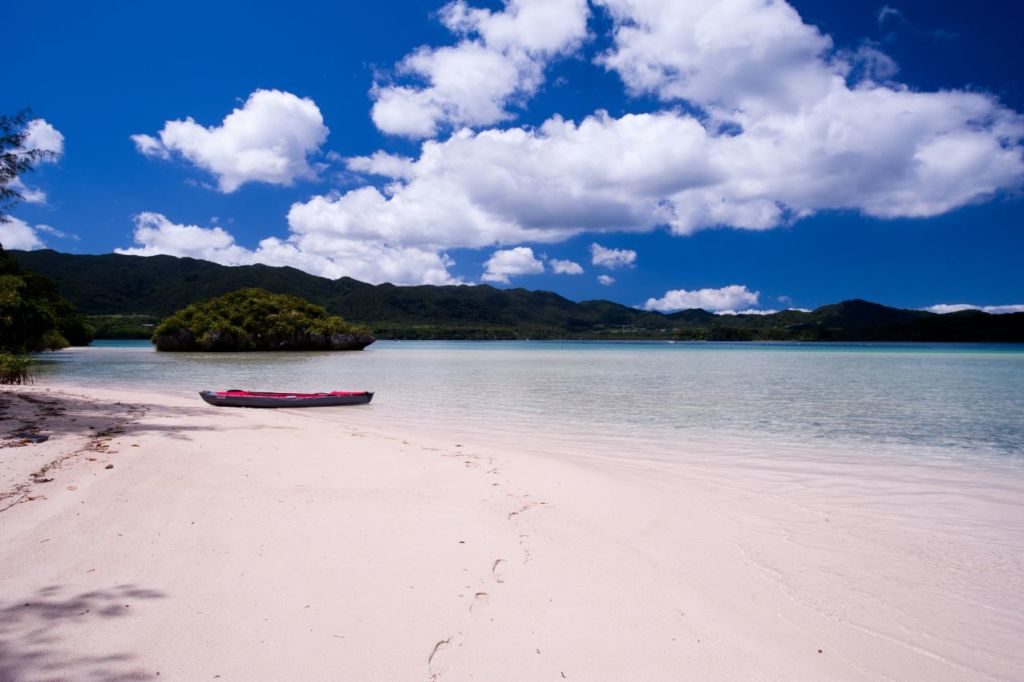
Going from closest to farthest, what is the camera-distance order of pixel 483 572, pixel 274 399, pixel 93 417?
pixel 483 572 → pixel 93 417 → pixel 274 399

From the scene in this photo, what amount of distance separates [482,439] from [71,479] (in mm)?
8043

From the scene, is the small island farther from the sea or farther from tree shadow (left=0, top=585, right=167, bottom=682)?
tree shadow (left=0, top=585, right=167, bottom=682)

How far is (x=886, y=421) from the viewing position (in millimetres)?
16547

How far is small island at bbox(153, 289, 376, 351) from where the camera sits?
2982 inches

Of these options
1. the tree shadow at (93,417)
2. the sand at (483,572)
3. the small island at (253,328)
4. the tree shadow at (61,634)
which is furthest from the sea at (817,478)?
the small island at (253,328)

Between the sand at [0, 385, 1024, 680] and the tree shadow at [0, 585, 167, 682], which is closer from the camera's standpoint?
the tree shadow at [0, 585, 167, 682]

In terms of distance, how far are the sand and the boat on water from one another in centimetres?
931

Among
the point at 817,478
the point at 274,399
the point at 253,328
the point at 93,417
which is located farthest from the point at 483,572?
the point at 253,328

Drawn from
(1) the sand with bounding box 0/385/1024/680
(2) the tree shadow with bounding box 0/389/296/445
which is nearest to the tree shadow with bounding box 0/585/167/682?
(1) the sand with bounding box 0/385/1024/680

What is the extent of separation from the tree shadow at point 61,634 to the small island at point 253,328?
81044 millimetres

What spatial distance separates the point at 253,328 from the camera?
78.6 meters

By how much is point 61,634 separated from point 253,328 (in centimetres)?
8324

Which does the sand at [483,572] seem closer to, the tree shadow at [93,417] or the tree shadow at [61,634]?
the tree shadow at [61,634]

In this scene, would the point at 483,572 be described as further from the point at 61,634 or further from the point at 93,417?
the point at 93,417
